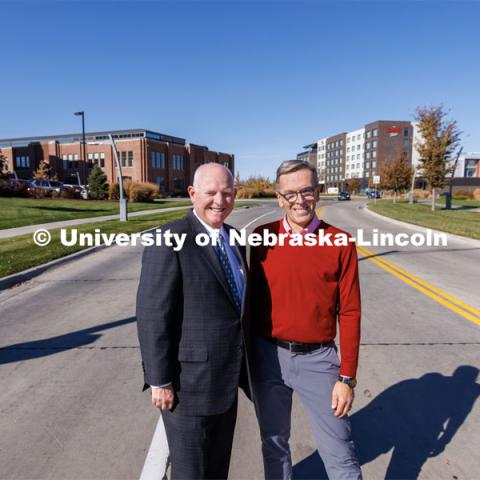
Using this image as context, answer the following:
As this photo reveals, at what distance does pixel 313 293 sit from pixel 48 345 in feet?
13.7

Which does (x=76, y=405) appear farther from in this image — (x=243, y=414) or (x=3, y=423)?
(x=243, y=414)

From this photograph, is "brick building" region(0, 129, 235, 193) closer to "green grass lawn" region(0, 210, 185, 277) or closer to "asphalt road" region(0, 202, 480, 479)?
"green grass lawn" region(0, 210, 185, 277)

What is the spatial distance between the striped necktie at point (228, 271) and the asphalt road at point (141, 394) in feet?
4.78

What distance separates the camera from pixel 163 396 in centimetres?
202

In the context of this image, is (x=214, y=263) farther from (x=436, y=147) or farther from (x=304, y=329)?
(x=436, y=147)

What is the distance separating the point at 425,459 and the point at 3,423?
11.1 ft

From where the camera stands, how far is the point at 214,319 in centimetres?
202

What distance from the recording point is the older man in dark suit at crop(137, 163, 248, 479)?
196 centimetres

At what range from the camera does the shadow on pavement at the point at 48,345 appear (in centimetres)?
482

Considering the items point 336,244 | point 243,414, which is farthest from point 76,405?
point 336,244

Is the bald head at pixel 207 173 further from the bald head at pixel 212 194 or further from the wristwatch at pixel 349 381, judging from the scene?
the wristwatch at pixel 349 381

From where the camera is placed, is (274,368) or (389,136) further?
(389,136)

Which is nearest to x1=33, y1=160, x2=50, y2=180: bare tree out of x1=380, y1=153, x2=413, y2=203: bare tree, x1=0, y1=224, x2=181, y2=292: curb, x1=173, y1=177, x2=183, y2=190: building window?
x1=173, y1=177, x2=183, y2=190: building window

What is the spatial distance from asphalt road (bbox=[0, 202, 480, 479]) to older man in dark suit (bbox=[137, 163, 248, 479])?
92cm
